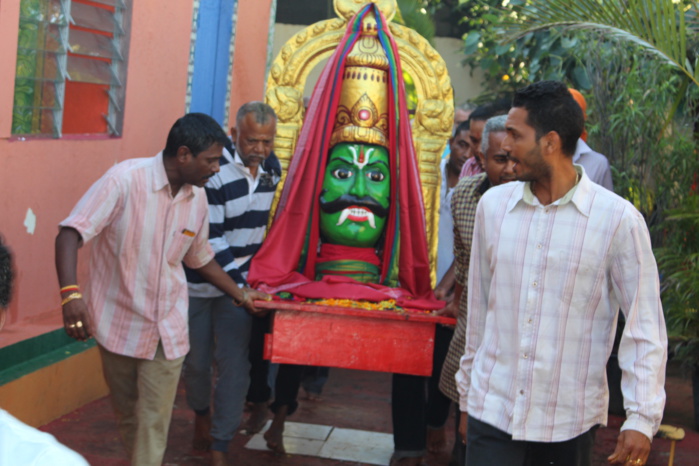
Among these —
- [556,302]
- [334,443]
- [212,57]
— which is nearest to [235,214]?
[334,443]

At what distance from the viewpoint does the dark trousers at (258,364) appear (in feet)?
20.0

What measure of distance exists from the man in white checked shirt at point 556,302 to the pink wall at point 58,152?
306cm

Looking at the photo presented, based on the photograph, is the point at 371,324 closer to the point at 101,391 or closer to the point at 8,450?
the point at 101,391

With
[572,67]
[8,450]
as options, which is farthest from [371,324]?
[572,67]

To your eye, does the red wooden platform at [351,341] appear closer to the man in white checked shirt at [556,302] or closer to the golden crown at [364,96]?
the golden crown at [364,96]

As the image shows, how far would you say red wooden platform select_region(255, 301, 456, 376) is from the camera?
5359mm

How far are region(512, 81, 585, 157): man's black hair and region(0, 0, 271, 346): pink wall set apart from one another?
10.1ft

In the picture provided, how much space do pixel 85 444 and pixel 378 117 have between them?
2.54 metres

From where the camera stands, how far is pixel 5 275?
7.19 ft

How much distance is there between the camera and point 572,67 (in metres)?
11.8

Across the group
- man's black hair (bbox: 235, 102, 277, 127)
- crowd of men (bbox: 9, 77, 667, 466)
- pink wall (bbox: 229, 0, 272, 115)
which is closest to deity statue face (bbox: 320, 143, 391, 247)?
crowd of men (bbox: 9, 77, 667, 466)

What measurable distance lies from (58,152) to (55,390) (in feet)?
4.55

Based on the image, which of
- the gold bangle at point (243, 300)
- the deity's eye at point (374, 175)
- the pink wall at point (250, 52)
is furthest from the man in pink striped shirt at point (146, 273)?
the pink wall at point (250, 52)

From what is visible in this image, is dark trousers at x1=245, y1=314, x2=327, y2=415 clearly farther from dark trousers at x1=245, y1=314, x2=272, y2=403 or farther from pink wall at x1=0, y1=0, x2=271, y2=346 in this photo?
pink wall at x1=0, y1=0, x2=271, y2=346
